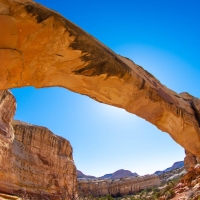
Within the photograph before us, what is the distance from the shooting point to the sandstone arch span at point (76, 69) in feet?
14.7

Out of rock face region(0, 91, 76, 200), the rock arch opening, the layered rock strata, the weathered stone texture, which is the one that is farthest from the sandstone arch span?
the layered rock strata

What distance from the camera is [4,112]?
72.7 feet

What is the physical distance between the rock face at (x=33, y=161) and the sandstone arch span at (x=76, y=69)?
596 inches

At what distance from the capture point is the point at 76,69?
18.3 feet

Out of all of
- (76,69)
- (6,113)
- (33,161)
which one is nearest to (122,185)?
(33,161)

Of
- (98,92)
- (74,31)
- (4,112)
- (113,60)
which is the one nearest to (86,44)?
(74,31)

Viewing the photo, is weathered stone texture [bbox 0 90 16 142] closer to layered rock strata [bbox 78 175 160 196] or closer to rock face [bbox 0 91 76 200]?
rock face [bbox 0 91 76 200]

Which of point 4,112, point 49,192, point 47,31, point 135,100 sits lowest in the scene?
point 49,192

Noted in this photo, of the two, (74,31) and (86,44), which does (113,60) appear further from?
(74,31)

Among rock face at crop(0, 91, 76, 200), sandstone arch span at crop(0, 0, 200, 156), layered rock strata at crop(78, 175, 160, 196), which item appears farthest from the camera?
layered rock strata at crop(78, 175, 160, 196)

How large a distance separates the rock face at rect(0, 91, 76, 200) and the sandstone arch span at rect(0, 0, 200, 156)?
15139 mm

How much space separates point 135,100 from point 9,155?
744 inches

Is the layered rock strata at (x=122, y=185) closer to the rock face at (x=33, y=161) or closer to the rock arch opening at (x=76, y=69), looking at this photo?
the rock face at (x=33, y=161)

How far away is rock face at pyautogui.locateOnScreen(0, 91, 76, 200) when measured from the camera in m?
21.5
